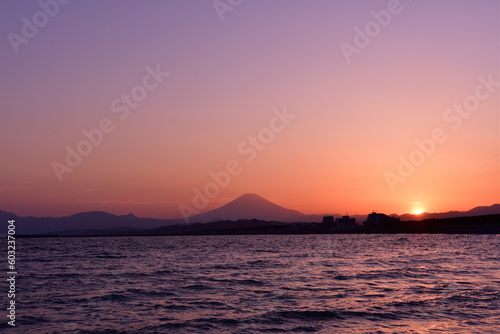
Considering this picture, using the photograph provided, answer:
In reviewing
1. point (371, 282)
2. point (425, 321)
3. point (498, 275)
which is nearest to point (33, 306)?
point (425, 321)

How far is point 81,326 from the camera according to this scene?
23.1 meters

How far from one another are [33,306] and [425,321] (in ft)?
78.5

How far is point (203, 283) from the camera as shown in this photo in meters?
39.3

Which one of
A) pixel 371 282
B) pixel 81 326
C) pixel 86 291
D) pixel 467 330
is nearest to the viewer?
pixel 467 330

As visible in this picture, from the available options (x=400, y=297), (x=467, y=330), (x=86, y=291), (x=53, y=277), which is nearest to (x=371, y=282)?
(x=400, y=297)

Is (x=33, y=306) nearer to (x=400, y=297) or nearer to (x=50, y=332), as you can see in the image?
(x=50, y=332)

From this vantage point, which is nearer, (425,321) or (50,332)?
(50,332)

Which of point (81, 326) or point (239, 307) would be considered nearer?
point (81, 326)

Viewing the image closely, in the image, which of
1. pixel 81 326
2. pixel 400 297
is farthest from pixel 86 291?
pixel 400 297

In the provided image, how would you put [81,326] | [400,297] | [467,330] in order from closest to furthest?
[467,330]
[81,326]
[400,297]

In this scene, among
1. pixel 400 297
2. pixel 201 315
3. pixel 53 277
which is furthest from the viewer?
pixel 53 277

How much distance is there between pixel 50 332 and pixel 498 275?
39083 millimetres

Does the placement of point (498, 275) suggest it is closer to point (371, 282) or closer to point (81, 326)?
point (371, 282)

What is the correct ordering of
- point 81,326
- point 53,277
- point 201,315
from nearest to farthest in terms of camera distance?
point 81,326 < point 201,315 < point 53,277
